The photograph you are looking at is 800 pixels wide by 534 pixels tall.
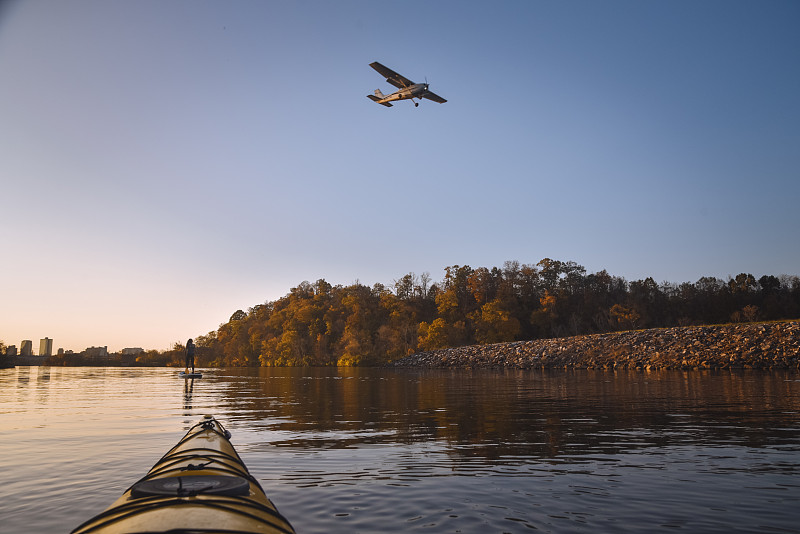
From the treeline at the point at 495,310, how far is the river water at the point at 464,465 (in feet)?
225

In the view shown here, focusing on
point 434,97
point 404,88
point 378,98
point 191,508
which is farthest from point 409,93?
point 191,508

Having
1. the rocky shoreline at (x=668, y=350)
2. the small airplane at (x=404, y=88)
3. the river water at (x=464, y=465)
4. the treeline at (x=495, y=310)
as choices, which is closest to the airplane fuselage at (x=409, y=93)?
the small airplane at (x=404, y=88)

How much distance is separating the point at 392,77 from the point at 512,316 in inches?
2791

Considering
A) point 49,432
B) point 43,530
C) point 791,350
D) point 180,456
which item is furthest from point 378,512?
point 791,350

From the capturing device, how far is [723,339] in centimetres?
4125

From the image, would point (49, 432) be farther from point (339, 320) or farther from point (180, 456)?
point (339, 320)

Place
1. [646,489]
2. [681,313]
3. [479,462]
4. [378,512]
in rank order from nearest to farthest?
[378,512] < [646,489] < [479,462] < [681,313]

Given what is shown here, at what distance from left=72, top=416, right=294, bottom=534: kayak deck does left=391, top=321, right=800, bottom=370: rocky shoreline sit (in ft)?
138

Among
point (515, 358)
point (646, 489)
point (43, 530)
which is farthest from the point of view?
point (515, 358)

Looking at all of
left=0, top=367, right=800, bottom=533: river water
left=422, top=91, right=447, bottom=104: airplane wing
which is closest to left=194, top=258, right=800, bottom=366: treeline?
left=422, top=91, right=447, bottom=104: airplane wing

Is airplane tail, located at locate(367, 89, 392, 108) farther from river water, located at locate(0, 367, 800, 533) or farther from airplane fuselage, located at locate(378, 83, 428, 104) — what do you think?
river water, located at locate(0, 367, 800, 533)

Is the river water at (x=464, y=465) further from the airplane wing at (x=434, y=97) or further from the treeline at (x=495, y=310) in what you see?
the treeline at (x=495, y=310)

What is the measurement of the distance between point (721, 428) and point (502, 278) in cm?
9832

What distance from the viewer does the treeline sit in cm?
8694
